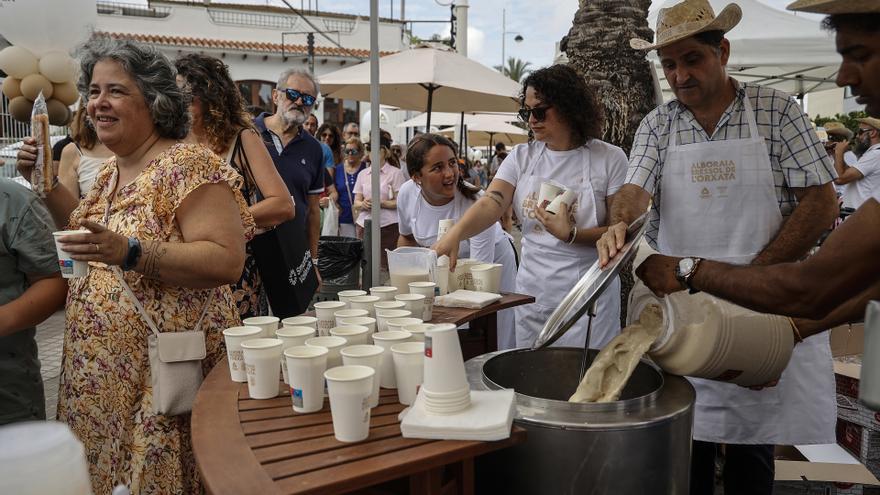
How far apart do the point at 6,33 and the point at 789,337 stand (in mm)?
3069

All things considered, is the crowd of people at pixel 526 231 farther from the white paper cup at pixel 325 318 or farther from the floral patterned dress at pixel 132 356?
the white paper cup at pixel 325 318

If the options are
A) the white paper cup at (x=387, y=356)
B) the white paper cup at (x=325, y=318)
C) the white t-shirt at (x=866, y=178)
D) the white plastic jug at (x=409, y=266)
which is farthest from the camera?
the white t-shirt at (x=866, y=178)

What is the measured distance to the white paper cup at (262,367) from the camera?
1.92 metres

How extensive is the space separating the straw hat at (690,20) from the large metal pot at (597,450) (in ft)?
4.65

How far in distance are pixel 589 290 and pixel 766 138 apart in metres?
1.22

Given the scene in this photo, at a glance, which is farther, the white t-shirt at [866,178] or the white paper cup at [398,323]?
the white t-shirt at [866,178]

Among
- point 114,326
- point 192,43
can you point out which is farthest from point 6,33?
point 192,43

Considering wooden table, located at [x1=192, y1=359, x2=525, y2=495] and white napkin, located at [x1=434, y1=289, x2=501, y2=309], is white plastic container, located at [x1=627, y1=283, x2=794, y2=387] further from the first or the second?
white napkin, located at [x1=434, y1=289, x2=501, y2=309]

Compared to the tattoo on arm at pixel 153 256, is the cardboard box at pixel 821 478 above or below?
below

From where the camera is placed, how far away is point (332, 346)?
6.31 ft

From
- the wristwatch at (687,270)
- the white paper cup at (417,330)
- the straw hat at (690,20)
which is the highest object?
the straw hat at (690,20)

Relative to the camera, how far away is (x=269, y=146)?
14.1 feet

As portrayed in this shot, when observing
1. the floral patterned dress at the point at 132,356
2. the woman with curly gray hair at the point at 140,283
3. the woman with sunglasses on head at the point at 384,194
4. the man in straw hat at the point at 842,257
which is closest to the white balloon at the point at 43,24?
the woman with curly gray hair at the point at 140,283

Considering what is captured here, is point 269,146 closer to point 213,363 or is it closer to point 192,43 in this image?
point 213,363
